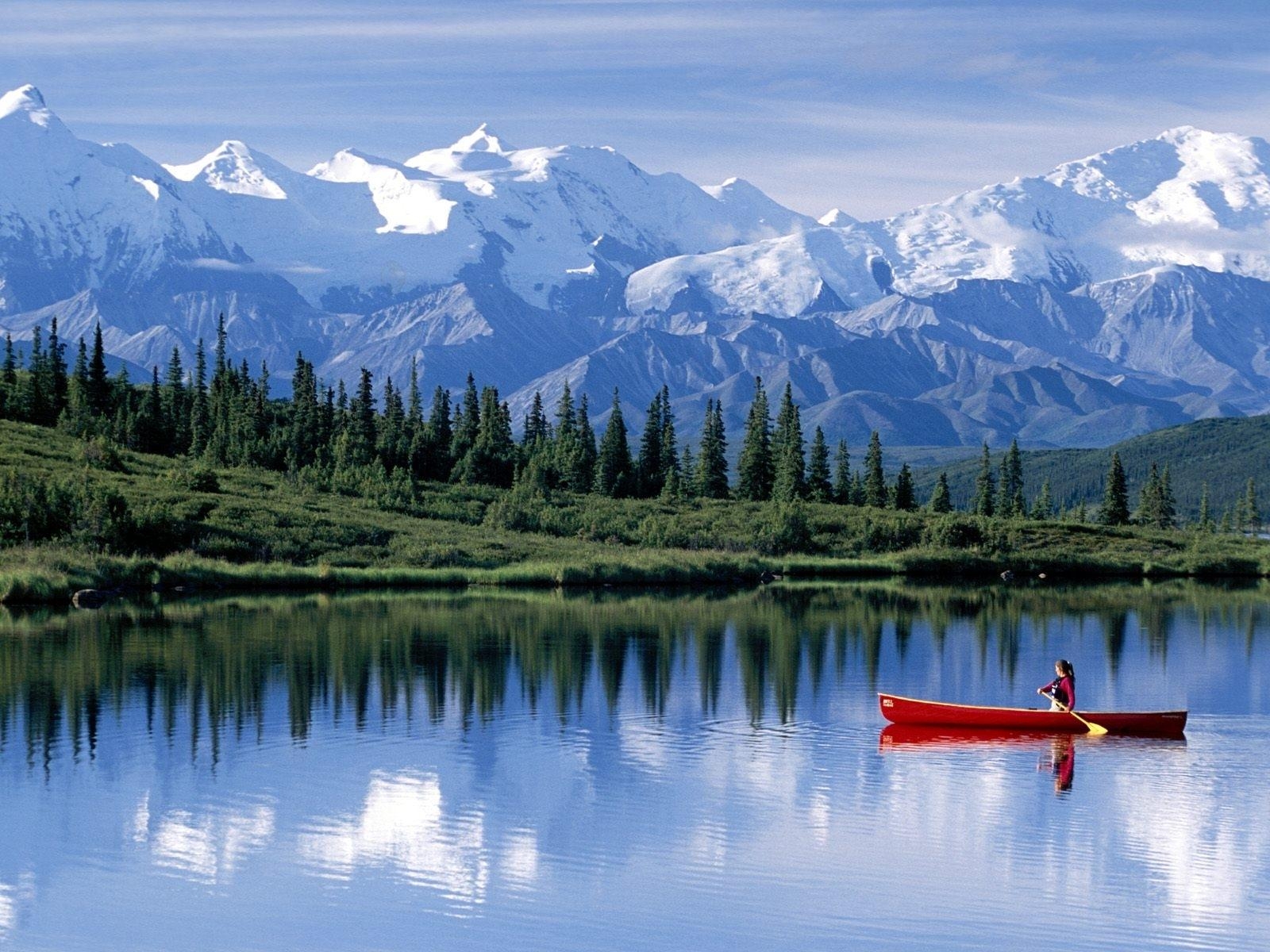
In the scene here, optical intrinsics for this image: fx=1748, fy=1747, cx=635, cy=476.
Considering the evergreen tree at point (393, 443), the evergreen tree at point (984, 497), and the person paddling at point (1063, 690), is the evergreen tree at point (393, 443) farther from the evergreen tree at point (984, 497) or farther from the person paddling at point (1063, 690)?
the person paddling at point (1063, 690)

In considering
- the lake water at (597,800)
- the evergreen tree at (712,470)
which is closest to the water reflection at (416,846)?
the lake water at (597,800)

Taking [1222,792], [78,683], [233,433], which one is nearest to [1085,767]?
[1222,792]

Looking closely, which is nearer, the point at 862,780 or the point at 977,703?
the point at 862,780

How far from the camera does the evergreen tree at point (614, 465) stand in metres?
159

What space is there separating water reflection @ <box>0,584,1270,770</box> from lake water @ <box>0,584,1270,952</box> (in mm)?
288

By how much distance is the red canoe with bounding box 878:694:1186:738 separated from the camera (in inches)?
→ 1793

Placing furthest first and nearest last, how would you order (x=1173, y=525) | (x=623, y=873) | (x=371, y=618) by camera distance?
(x=1173, y=525)
(x=371, y=618)
(x=623, y=873)

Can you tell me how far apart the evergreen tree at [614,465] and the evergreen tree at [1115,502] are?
46.4 meters

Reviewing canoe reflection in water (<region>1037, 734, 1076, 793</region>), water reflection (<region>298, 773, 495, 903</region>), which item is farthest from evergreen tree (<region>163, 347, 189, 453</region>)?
water reflection (<region>298, 773, 495, 903</region>)

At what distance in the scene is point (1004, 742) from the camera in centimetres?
4525

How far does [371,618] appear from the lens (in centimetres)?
7556

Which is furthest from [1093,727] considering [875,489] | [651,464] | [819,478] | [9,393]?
[651,464]

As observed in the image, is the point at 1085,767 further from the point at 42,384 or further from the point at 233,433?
the point at 42,384

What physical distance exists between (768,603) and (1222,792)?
5178 cm
